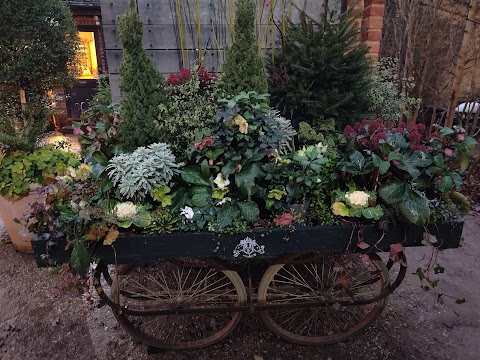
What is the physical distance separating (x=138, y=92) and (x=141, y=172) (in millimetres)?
796

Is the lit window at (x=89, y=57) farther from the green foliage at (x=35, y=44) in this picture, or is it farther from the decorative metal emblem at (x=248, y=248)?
the decorative metal emblem at (x=248, y=248)

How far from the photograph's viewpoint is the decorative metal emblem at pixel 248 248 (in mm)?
1892

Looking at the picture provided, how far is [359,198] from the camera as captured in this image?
6.17ft

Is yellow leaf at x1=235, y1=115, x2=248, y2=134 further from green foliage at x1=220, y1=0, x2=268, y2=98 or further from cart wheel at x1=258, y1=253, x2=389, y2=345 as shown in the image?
cart wheel at x1=258, y1=253, x2=389, y2=345

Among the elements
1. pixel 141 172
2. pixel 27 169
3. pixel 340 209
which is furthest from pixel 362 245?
pixel 27 169

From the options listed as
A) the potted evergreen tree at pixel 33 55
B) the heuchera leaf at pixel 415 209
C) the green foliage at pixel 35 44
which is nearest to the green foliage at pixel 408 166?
the heuchera leaf at pixel 415 209

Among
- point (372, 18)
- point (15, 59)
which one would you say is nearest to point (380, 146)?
point (372, 18)

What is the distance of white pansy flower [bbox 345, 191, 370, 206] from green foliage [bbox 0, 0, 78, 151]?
4335 mm

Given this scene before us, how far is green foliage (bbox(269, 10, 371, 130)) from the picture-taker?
2.91m

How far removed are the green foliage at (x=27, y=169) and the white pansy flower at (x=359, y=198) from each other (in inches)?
92.8

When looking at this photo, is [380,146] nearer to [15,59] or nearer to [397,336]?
[397,336]

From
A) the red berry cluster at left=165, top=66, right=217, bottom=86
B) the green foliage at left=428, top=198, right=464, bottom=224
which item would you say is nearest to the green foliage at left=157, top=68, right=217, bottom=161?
the red berry cluster at left=165, top=66, right=217, bottom=86

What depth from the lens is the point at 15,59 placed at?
5184 millimetres

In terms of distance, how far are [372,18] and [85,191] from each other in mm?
3477
